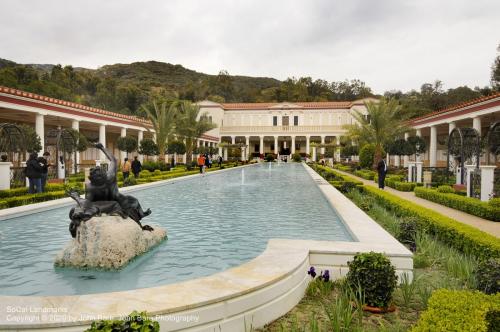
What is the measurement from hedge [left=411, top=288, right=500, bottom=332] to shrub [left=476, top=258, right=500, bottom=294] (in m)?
0.49

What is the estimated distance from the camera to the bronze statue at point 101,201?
505cm

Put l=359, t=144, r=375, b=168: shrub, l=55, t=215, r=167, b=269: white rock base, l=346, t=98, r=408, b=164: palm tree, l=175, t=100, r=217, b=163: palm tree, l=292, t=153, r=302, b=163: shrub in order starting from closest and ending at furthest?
l=55, t=215, r=167, b=269: white rock base → l=346, t=98, r=408, b=164: palm tree → l=359, t=144, r=375, b=168: shrub → l=175, t=100, r=217, b=163: palm tree → l=292, t=153, r=302, b=163: shrub

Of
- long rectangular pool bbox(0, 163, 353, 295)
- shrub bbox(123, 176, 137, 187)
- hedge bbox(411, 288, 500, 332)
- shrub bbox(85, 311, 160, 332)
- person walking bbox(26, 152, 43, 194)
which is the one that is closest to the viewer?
shrub bbox(85, 311, 160, 332)

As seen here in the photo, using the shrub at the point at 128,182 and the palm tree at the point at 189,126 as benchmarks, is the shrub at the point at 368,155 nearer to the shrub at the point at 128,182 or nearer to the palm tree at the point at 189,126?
the palm tree at the point at 189,126

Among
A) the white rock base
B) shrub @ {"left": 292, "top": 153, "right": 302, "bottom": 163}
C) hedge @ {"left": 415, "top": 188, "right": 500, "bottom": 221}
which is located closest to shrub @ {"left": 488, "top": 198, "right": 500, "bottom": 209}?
hedge @ {"left": 415, "top": 188, "right": 500, "bottom": 221}

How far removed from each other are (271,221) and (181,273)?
11.7 ft

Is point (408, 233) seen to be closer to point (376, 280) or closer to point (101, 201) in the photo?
point (376, 280)

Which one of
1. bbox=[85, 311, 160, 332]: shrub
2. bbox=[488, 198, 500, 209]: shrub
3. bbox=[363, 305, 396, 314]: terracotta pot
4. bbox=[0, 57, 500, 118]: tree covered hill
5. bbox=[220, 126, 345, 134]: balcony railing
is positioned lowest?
bbox=[363, 305, 396, 314]: terracotta pot

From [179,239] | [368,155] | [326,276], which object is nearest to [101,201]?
[179,239]

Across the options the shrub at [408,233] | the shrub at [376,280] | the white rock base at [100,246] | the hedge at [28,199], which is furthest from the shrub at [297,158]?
the shrub at [376,280]

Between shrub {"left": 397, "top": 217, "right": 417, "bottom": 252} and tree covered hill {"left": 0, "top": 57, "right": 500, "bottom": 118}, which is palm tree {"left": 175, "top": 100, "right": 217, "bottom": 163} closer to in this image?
tree covered hill {"left": 0, "top": 57, "right": 500, "bottom": 118}

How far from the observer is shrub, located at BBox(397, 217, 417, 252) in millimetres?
6323

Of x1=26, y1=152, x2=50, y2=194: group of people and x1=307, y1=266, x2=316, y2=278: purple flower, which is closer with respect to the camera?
x1=307, y1=266, x2=316, y2=278: purple flower

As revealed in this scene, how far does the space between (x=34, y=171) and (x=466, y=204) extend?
12414 mm
